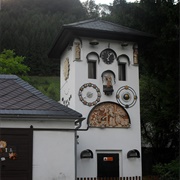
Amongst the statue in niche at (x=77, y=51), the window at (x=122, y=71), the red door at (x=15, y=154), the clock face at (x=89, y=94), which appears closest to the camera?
the red door at (x=15, y=154)

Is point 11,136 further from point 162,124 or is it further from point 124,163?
point 162,124

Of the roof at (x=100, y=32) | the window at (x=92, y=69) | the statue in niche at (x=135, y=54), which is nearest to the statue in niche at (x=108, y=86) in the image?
the window at (x=92, y=69)

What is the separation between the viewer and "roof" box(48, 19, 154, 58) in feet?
61.6

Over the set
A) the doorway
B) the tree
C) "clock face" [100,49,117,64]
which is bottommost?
the doorway

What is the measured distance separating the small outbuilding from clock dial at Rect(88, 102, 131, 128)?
4105 mm

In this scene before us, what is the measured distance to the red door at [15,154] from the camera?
44.6ft

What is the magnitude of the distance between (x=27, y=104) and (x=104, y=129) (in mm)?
5413

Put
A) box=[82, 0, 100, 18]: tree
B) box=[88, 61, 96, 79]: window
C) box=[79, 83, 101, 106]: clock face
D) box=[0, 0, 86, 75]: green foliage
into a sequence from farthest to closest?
box=[82, 0, 100, 18]: tree, box=[0, 0, 86, 75]: green foliage, box=[88, 61, 96, 79]: window, box=[79, 83, 101, 106]: clock face

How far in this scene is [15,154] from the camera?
44.9ft

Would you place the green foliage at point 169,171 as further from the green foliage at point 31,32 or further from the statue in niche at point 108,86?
the green foliage at point 31,32

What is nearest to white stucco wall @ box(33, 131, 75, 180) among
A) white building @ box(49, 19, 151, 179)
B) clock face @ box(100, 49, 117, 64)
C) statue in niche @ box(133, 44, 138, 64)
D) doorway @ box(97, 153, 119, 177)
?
white building @ box(49, 19, 151, 179)

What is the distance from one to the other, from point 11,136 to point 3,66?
20.8 metres

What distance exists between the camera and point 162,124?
22.9 meters

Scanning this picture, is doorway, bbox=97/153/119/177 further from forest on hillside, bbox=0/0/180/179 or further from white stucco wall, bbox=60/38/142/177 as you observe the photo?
forest on hillside, bbox=0/0/180/179
